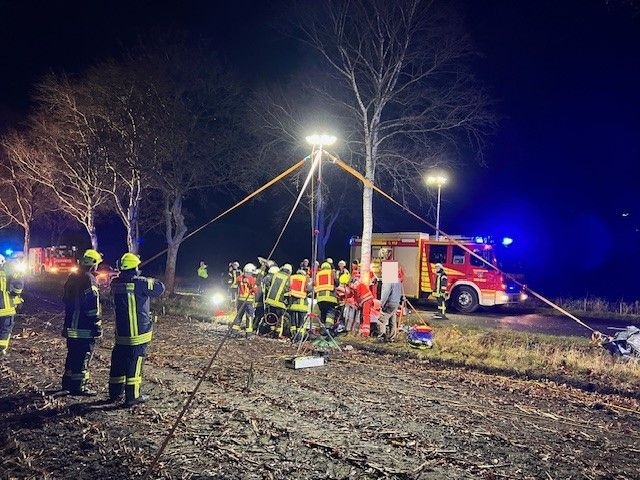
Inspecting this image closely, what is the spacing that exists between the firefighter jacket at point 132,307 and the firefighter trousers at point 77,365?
2.32 ft

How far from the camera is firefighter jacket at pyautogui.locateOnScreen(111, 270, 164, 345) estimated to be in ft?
21.4

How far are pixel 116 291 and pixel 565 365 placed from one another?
25.0ft

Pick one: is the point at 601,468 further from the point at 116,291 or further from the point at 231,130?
the point at 231,130

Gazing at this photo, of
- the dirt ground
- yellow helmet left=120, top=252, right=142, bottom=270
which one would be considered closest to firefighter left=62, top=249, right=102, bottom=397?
the dirt ground

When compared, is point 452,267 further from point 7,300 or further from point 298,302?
point 7,300

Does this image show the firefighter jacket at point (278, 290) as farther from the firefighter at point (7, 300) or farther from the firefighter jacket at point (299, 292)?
the firefighter at point (7, 300)

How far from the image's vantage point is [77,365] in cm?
690

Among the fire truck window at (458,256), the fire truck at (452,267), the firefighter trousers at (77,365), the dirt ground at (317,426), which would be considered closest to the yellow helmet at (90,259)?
the firefighter trousers at (77,365)

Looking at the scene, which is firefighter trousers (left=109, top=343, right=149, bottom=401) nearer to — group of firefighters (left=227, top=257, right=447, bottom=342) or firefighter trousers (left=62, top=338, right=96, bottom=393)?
firefighter trousers (left=62, top=338, right=96, bottom=393)

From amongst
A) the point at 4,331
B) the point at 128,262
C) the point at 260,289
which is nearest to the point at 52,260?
the point at 260,289

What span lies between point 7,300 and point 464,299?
46.4ft

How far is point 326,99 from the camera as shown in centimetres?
1470

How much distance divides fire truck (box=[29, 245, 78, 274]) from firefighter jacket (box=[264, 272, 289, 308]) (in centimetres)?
2230

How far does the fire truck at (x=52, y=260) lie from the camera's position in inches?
Answer: 1229
